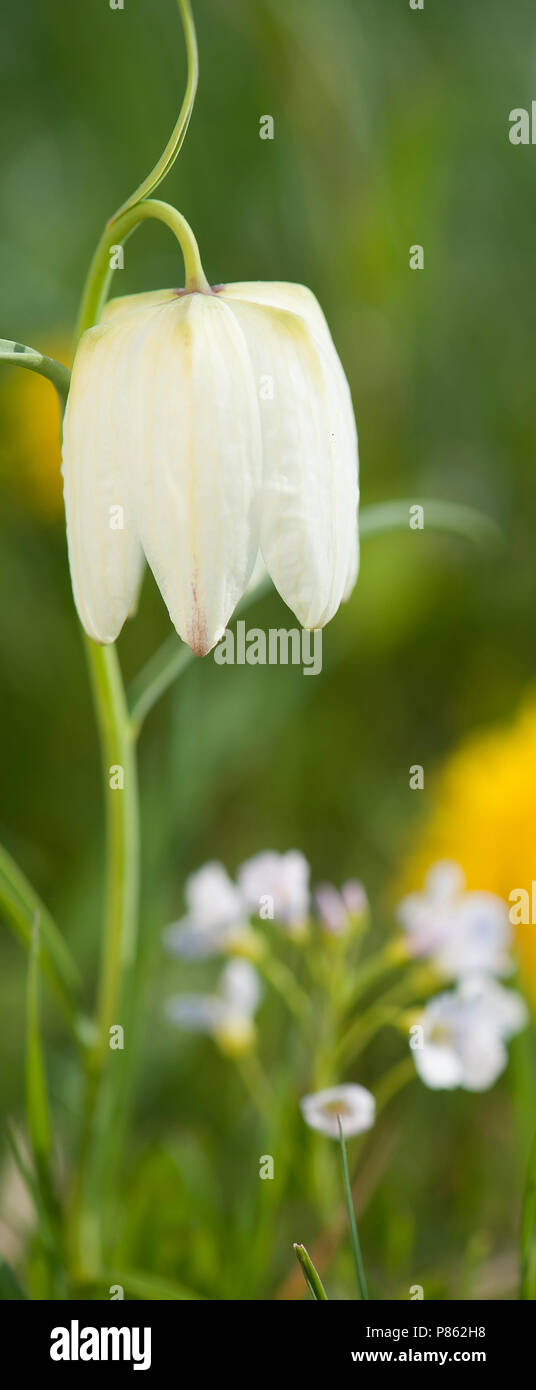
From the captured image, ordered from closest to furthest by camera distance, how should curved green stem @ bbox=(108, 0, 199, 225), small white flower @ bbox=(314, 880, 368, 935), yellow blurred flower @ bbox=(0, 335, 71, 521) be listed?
curved green stem @ bbox=(108, 0, 199, 225)
small white flower @ bbox=(314, 880, 368, 935)
yellow blurred flower @ bbox=(0, 335, 71, 521)

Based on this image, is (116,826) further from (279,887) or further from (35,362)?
(35,362)

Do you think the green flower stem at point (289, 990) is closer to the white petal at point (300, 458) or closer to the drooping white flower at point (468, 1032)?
the drooping white flower at point (468, 1032)

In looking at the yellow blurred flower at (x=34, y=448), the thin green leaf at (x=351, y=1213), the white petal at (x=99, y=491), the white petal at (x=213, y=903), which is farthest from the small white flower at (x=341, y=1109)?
the yellow blurred flower at (x=34, y=448)

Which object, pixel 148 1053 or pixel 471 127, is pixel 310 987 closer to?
pixel 148 1053

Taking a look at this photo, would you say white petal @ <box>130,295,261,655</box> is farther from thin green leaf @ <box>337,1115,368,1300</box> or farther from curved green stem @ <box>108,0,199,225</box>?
thin green leaf @ <box>337,1115,368,1300</box>

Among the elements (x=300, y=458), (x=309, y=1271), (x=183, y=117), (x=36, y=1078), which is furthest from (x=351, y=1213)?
(x=183, y=117)

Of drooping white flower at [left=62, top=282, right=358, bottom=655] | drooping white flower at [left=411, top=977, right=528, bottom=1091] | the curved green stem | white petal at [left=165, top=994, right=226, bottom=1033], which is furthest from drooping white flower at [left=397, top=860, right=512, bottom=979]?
the curved green stem
